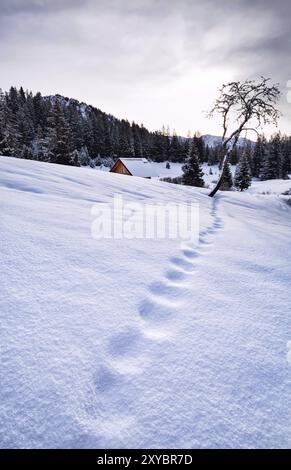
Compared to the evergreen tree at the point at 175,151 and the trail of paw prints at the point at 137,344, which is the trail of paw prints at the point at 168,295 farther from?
the evergreen tree at the point at 175,151

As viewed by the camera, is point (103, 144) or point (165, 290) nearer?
point (165, 290)

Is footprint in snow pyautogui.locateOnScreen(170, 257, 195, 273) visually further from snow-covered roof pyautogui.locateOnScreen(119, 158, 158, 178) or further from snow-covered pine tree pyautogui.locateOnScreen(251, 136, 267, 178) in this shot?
snow-covered pine tree pyautogui.locateOnScreen(251, 136, 267, 178)

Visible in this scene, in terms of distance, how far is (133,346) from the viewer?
5.58 feet

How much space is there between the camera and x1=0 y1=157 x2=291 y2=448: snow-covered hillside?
118cm

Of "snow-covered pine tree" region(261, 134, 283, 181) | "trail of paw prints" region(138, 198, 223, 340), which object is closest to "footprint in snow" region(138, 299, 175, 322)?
"trail of paw prints" region(138, 198, 223, 340)

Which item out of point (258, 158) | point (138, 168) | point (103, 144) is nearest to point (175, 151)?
point (103, 144)

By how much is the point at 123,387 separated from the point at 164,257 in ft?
6.67

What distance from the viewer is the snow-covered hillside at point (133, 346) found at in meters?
1.18

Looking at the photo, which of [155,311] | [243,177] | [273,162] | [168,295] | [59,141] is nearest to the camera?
[155,311]

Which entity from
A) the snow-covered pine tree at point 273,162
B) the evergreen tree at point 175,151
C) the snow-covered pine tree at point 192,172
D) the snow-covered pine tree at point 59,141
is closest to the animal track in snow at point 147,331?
the snow-covered pine tree at point 59,141

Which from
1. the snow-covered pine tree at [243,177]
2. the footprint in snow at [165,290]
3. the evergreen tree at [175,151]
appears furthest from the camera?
the evergreen tree at [175,151]

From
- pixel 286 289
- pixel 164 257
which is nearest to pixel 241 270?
pixel 286 289

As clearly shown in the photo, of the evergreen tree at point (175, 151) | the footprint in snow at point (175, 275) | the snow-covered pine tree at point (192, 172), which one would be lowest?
the footprint in snow at point (175, 275)

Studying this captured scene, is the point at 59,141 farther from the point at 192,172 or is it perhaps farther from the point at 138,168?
the point at 192,172
